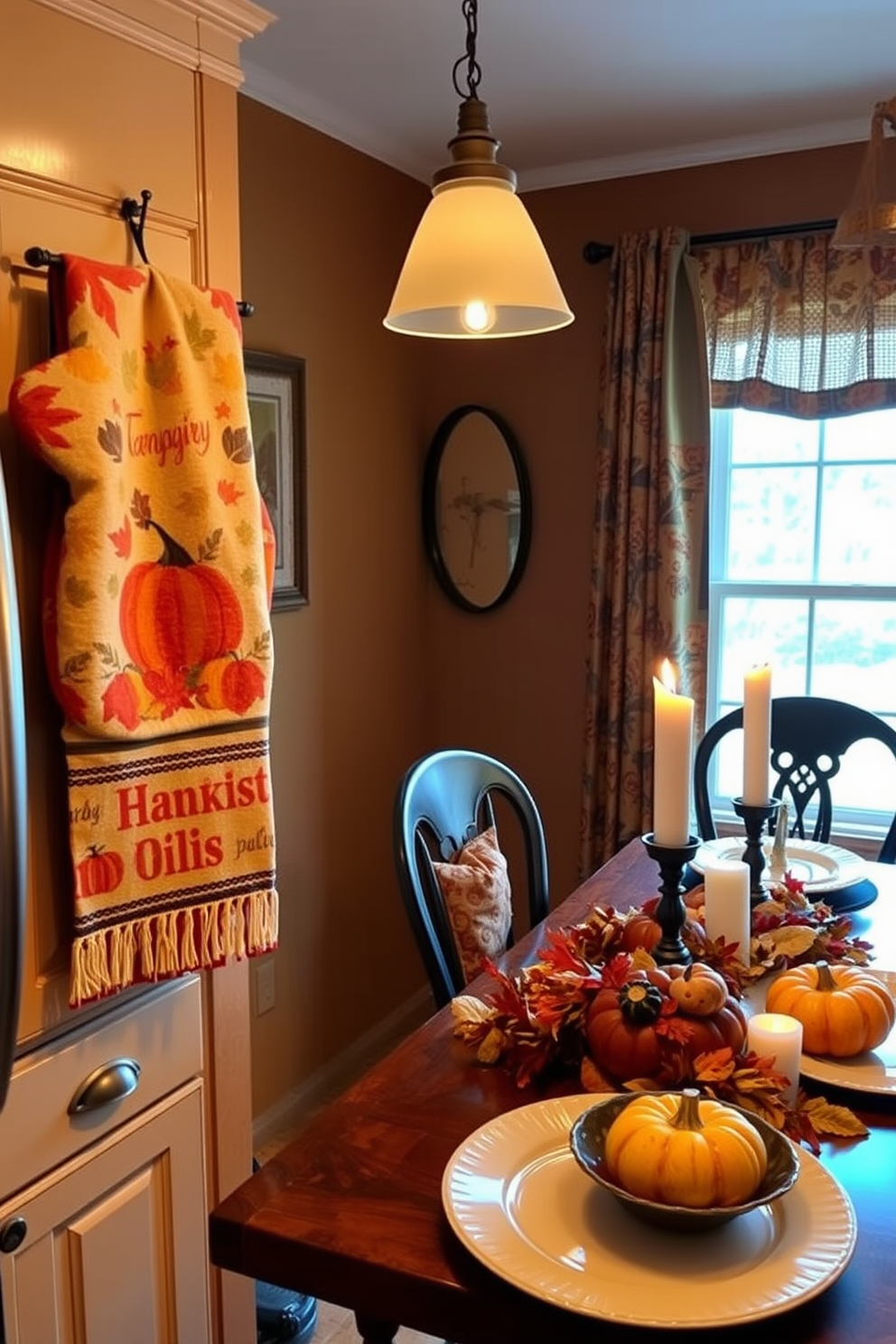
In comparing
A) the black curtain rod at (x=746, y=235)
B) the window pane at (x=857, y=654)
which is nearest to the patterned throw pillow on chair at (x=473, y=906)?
the window pane at (x=857, y=654)

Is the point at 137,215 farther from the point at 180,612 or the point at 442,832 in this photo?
the point at 442,832

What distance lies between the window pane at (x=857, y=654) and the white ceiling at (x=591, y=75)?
1.16 m

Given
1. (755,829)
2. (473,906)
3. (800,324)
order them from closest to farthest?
(755,829) < (473,906) < (800,324)

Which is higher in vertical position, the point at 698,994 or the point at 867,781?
the point at 698,994

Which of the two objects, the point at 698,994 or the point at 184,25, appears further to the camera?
the point at 184,25

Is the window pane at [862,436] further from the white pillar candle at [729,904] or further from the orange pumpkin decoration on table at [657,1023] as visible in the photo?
the orange pumpkin decoration on table at [657,1023]

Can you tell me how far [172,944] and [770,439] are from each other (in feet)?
7.23

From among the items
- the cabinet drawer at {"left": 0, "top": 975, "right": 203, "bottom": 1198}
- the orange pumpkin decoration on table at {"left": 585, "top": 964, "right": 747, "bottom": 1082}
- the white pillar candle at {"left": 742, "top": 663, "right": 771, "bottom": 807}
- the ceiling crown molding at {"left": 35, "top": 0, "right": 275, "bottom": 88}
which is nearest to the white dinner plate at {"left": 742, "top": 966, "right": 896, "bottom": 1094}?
the orange pumpkin decoration on table at {"left": 585, "top": 964, "right": 747, "bottom": 1082}

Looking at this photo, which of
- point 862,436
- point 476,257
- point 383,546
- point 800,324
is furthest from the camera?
point 383,546

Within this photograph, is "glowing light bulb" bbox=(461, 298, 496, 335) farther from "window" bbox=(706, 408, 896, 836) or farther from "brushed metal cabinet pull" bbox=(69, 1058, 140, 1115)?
"window" bbox=(706, 408, 896, 836)

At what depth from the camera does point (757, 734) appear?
1542 mm

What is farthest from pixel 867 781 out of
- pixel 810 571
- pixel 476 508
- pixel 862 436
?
pixel 476 508

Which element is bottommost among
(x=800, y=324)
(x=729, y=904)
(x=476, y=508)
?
(x=729, y=904)

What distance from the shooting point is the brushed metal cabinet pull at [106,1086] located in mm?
1310
